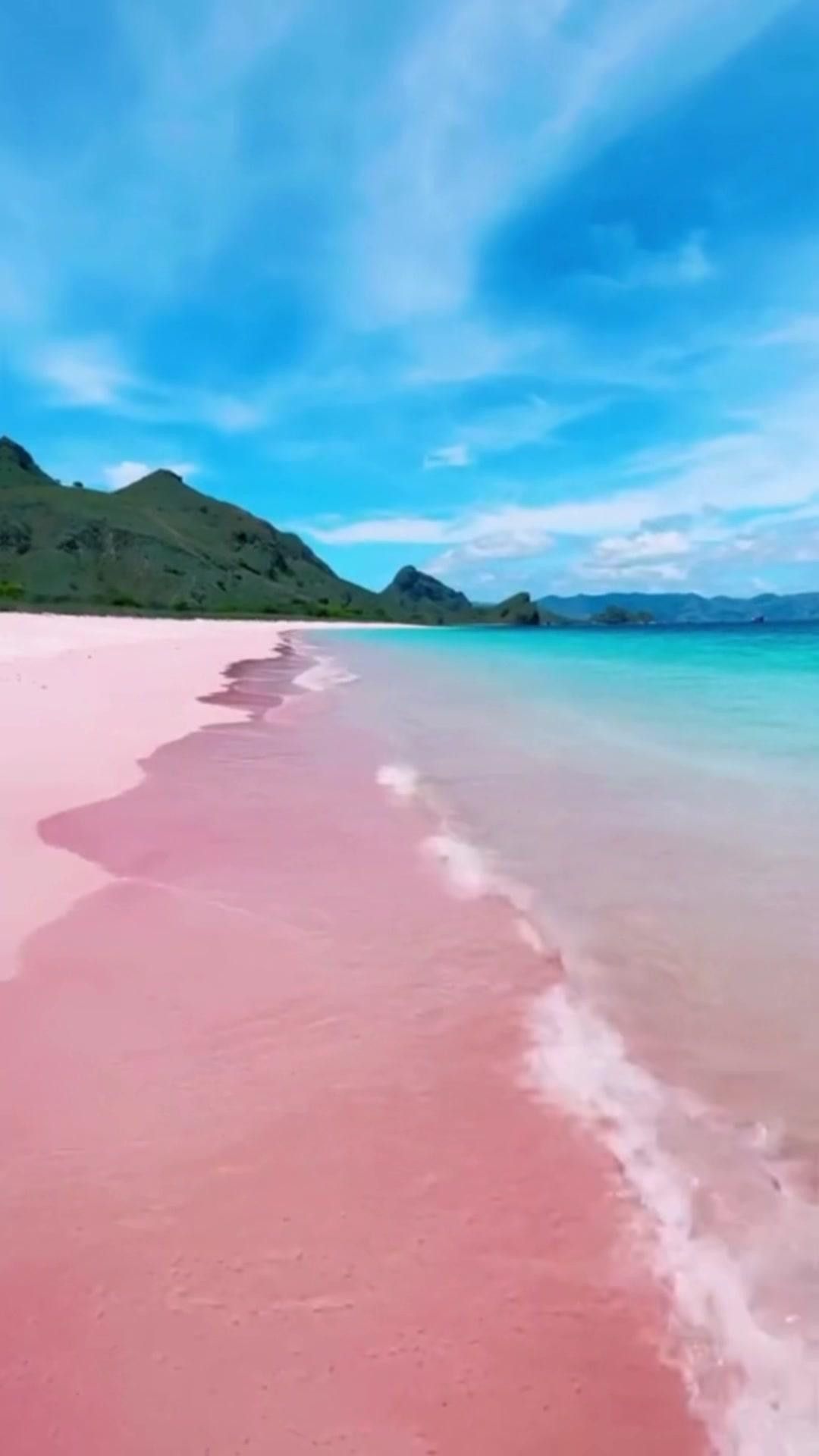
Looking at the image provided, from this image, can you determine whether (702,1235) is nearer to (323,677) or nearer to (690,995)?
(690,995)

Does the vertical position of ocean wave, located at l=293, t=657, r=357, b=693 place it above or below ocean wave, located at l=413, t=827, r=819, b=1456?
below

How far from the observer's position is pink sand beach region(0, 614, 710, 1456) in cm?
233

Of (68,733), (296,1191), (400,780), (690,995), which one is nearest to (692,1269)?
(296,1191)

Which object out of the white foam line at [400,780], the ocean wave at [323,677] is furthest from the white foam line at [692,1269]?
the ocean wave at [323,677]

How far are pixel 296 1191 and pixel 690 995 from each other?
2.64 metres

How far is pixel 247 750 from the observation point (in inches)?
488

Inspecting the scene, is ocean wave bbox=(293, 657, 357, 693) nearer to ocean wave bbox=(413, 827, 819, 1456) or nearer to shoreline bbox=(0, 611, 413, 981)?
shoreline bbox=(0, 611, 413, 981)

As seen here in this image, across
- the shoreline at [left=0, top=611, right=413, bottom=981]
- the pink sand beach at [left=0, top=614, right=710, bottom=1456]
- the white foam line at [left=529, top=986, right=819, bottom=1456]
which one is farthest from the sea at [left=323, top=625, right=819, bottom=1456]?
the shoreline at [left=0, top=611, right=413, bottom=981]

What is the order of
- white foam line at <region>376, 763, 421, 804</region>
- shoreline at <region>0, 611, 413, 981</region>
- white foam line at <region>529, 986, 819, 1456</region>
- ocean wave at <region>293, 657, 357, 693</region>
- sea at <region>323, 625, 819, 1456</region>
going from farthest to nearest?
ocean wave at <region>293, 657, 357, 693</region> < white foam line at <region>376, 763, 421, 804</region> < shoreline at <region>0, 611, 413, 981</region> < sea at <region>323, 625, 819, 1456</region> < white foam line at <region>529, 986, 819, 1456</region>

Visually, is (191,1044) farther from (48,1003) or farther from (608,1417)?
(608,1417)

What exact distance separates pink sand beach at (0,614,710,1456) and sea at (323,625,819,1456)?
7.1 inches

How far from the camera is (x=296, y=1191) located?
3.16m

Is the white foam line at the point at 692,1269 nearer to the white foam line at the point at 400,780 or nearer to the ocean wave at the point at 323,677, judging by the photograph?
the white foam line at the point at 400,780

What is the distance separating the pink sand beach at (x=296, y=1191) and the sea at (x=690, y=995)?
18 cm
